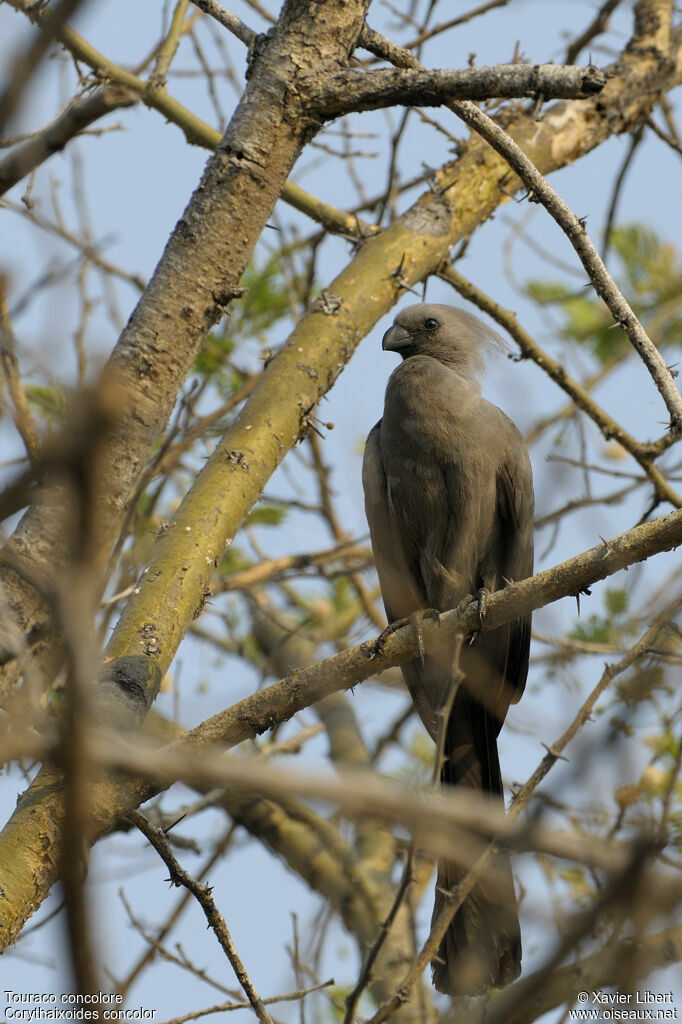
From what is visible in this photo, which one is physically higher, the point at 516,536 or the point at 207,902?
the point at 516,536

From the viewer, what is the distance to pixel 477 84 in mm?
3064

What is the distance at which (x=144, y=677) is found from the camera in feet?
10.2

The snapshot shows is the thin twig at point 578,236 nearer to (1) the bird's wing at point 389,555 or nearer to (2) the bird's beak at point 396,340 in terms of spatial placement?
(1) the bird's wing at point 389,555

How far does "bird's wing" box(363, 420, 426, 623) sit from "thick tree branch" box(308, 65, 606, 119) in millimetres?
2141

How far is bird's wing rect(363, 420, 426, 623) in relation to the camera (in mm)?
5094

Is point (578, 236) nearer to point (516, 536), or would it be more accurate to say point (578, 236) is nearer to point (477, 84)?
point (477, 84)

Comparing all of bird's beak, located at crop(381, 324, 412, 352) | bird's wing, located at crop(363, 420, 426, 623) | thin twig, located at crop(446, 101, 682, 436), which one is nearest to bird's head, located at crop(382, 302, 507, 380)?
bird's beak, located at crop(381, 324, 412, 352)

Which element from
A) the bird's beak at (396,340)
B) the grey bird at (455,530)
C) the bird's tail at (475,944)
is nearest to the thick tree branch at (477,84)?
the grey bird at (455,530)

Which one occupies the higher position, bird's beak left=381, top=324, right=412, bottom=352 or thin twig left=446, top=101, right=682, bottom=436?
bird's beak left=381, top=324, right=412, bottom=352

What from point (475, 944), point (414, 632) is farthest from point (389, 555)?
point (475, 944)

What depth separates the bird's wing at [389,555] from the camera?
509 centimetres

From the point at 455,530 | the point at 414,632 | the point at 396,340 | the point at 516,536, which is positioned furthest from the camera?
the point at 396,340

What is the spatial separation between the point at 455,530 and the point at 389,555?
389 mm

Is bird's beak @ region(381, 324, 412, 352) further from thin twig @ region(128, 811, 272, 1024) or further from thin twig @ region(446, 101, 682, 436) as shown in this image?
thin twig @ region(128, 811, 272, 1024)
